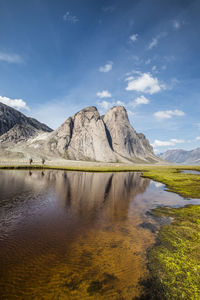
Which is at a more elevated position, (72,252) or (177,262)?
(177,262)

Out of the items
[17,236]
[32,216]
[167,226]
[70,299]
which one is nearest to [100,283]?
[70,299]

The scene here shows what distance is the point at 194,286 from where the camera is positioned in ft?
29.9

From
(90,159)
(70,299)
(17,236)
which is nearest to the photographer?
(70,299)

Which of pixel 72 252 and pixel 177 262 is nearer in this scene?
pixel 177 262

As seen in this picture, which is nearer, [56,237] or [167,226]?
[56,237]

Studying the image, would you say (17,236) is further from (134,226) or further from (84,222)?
(134,226)

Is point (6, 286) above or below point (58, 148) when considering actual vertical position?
below

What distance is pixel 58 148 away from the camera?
651 feet

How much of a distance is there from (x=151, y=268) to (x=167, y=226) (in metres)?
8.32

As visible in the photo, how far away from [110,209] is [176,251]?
41.2 feet

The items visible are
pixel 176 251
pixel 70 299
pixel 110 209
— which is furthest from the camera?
pixel 110 209

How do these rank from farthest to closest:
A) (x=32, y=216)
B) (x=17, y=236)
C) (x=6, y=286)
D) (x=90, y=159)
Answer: (x=90, y=159) < (x=32, y=216) < (x=17, y=236) < (x=6, y=286)

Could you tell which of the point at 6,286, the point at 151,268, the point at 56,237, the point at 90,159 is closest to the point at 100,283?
the point at 151,268

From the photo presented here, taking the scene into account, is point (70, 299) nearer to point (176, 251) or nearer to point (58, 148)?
point (176, 251)
